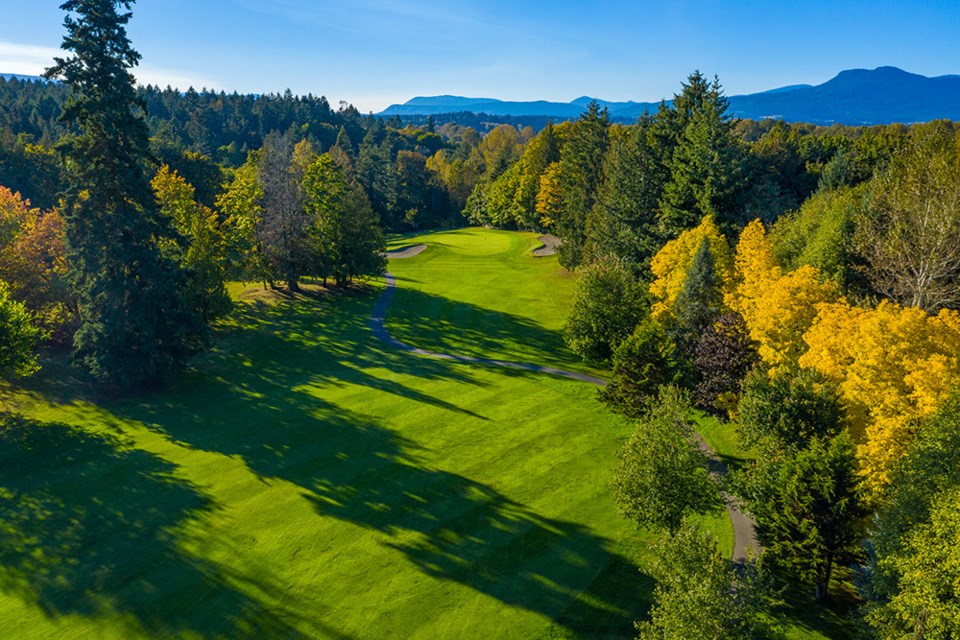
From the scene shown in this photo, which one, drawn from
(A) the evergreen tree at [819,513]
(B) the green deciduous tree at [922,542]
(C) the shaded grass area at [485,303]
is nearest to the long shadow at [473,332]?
(C) the shaded grass area at [485,303]

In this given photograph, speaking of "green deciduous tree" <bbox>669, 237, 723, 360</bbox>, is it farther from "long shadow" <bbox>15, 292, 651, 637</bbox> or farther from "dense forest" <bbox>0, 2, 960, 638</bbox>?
"long shadow" <bbox>15, 292, 651, 637</bbox>

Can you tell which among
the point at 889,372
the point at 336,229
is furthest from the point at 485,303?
the point at 889,372

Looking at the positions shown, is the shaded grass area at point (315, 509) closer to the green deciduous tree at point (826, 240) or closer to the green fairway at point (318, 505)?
the green fairway at point (318, 505)

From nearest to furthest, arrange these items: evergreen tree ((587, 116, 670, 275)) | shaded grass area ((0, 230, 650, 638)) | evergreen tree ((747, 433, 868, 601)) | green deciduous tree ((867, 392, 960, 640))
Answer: green deciduous tree ((867, 392, 960, 640)) → evergreen tree ((747, 433, 868, 601)) → shaded grass area ((0, 230, 650, 638)) → evergreen tree ((587, 116, 670, 275))

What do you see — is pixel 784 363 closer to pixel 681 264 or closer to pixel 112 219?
pixel 681 264

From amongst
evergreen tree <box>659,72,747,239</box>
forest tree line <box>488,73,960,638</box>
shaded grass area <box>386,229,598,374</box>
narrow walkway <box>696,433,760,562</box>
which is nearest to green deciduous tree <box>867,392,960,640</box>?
forest tree line <box>488,73,960,638</box>

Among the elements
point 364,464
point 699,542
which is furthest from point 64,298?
point 699,542
